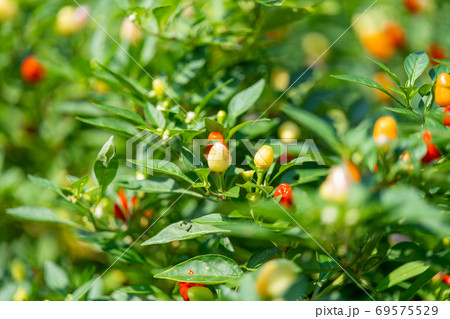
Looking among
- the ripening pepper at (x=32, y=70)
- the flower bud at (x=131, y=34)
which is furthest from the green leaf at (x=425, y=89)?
the ripening pepper at (x=32, y=70)

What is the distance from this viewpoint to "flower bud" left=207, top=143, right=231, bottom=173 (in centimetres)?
76

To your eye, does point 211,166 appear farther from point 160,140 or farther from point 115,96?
point 115,96

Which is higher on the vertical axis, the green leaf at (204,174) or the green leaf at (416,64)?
the green leaf at (416,64)

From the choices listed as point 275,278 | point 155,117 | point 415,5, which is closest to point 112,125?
point 155,117

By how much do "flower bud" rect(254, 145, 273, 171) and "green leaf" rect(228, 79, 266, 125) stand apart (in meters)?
0.15

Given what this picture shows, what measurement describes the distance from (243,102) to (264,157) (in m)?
0.20

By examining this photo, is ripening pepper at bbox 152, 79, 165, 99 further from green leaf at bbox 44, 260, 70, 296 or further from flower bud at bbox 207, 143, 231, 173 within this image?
green leaf at bbox 44, 260, 70, 296

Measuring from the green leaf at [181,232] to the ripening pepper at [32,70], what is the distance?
0.81m

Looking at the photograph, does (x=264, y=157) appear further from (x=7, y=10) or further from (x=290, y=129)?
(x=7, y=10)

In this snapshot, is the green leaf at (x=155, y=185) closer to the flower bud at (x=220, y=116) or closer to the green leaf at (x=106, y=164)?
the green leaf at (x=106, y=164)

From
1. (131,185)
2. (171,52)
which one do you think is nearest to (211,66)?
(171,52)

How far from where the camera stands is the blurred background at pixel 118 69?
1.08 meters

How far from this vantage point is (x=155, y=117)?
35.1 inches

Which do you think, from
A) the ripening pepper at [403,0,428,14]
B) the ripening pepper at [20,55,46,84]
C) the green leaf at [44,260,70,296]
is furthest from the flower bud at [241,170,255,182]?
the ripening pepper at [403,0,428,14]
